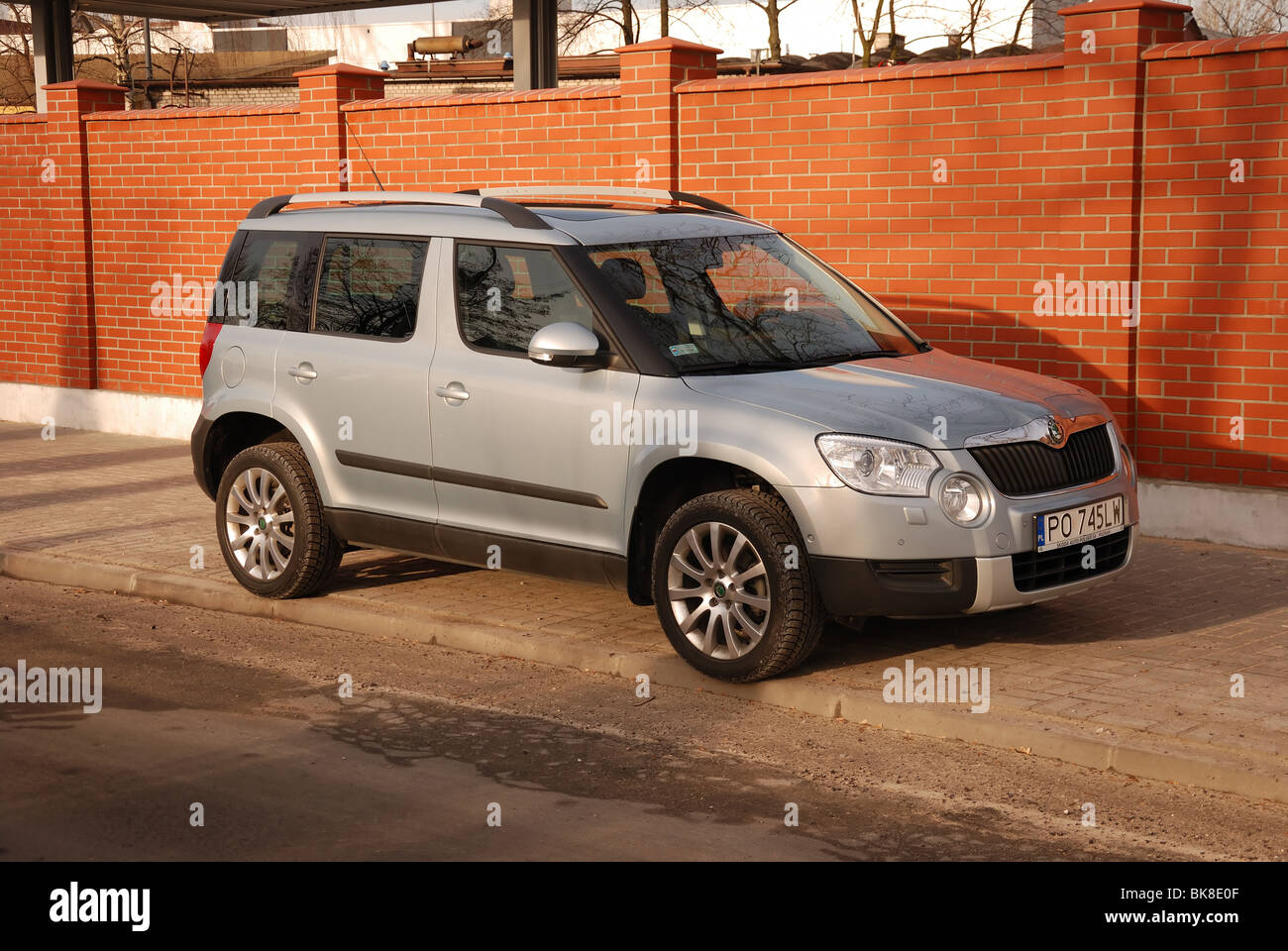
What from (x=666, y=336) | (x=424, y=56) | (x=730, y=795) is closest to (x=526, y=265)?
(x=666, y=336)

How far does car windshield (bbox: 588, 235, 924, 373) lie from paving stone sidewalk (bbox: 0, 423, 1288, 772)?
4.57 ft

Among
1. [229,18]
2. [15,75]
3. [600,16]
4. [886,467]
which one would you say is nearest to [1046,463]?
[886,467]

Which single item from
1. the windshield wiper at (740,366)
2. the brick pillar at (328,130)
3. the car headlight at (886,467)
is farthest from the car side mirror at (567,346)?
the brick pillar at (328,130)

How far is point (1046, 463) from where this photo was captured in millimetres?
6883

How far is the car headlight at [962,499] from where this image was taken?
654 centimetres

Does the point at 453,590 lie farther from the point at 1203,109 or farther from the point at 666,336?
the point at 1203,109

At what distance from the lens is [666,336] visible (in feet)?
23.8

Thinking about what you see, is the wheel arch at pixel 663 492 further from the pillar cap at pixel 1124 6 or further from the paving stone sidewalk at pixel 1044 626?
the pillar cap at pixel 1124 6

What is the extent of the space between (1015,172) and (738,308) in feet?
12.9

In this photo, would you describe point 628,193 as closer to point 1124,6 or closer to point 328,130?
point 1124,6

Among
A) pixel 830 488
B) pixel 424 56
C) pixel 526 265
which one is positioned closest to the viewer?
pixel 830 488

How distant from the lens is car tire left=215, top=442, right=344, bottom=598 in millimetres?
8477
